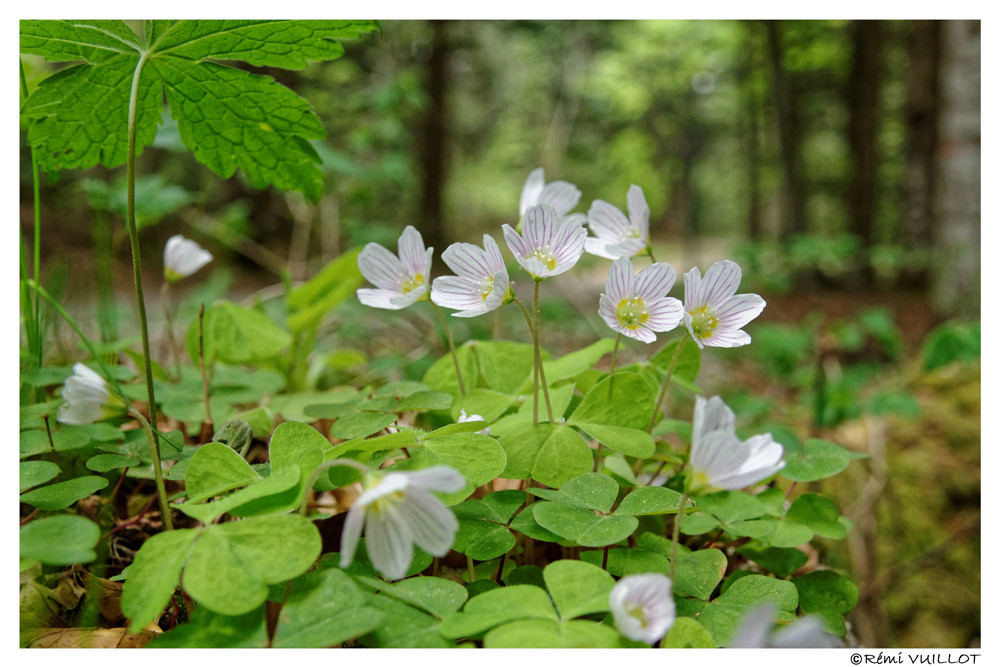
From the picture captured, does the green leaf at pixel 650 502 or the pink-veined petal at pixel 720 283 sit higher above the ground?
the pink-veined petal at pixel 720 283

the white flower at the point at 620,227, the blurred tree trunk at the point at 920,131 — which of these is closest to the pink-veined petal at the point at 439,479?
the white flower at the point at 620,227

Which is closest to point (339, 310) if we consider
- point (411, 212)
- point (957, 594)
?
point (957, 594)

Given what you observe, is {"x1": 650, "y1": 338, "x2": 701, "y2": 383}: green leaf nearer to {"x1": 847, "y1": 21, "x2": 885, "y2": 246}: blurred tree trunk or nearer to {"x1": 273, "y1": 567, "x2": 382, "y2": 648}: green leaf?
{"x1": 273, "y1": 567, "x2": 382, "y2": 648}: green leaf

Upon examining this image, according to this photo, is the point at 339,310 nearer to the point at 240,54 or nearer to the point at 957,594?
the point at 240,54

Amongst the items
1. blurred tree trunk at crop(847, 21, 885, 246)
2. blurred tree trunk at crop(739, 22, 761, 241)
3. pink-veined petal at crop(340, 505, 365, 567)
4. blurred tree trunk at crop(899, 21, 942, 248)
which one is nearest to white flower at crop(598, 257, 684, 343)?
pink-veined petal at crop(340, 505, 365, 567)

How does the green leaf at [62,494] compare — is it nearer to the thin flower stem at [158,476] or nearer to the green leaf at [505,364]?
the thin flower stem at [158,476]
